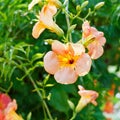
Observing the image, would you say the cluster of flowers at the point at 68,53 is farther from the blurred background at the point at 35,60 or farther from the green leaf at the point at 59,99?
the green leaf at the point at 59,99

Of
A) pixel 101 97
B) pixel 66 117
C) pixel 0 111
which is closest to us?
pixel 0 111

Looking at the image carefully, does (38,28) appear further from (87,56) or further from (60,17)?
(60,17)

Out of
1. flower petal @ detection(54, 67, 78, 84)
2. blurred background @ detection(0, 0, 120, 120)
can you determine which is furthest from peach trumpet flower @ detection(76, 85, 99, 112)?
flower petal @ detection(54, 67, 78, 84)

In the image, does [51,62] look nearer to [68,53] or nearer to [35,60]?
[68,53]

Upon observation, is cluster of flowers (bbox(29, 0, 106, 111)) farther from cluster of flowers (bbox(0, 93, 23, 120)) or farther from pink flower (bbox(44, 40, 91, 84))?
cluster of flowers (bbox(0, 93, 23, 120))

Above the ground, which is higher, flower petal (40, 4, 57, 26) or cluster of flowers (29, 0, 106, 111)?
flower petal (40, 4, 57, 26)

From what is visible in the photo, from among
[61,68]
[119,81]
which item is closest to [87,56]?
[61,68]

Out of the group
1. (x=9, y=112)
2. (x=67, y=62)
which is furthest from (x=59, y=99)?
(x=67, y=62)
